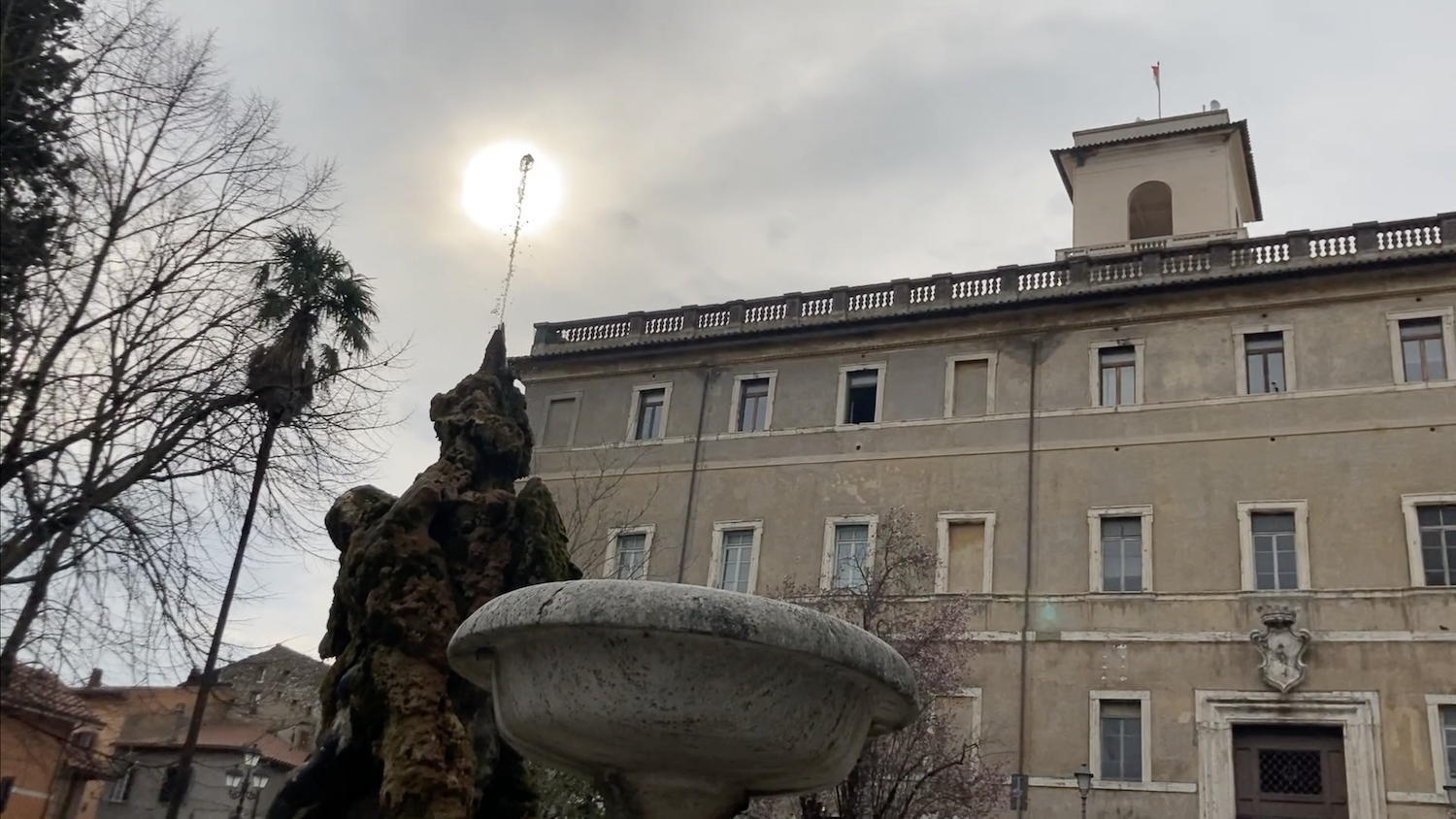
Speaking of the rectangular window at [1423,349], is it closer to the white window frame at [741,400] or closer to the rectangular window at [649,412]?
the white window frame at [741,400]

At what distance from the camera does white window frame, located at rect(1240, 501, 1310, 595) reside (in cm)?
2088

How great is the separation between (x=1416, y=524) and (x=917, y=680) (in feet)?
42.1

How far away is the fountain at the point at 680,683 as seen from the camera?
382 centimetres

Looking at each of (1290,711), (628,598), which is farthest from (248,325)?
(1290,711)

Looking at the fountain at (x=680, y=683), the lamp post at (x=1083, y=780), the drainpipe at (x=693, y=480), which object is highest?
the drainpipe at (x=693, y=480)

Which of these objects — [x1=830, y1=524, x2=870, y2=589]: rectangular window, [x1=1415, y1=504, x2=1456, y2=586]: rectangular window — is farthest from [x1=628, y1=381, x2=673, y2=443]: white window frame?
[x1=1415, y1=504, x2=1456, y2=586]: rectangular window

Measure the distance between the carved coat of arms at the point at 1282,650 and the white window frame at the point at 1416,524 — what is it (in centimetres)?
202

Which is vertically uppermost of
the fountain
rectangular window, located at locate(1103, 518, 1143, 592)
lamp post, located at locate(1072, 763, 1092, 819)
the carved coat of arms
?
rectangular window, located at locate(1103, 518, 1143, 592)

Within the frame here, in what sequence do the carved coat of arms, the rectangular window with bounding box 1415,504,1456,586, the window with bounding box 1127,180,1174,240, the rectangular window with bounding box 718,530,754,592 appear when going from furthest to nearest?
the window with bounding box 1127,180,1174,240 < the rectangular window with bounding box 718,530,754,592 < the carved coat of arms < the rectangular window with bounding box 1415,504,1456,586

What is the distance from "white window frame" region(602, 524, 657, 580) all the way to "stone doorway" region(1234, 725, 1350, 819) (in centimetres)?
1244

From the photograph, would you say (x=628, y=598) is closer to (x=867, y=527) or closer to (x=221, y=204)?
(x=221, y=204)

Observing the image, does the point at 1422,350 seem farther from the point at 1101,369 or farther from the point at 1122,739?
the point at 1122,739

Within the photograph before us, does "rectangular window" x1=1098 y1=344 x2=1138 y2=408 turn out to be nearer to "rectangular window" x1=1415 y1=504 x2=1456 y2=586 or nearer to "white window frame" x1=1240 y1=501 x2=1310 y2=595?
"white window frame" x1=1240 y1=501 x2=1310 y2=595

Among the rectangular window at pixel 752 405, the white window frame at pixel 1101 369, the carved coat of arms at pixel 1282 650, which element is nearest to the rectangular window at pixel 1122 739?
the carved coat of arms at pixel 1282 650
